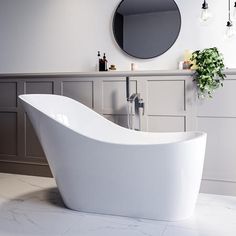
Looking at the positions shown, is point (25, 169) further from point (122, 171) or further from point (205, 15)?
point (205, 15)

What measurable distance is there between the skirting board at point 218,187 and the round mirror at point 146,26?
1.28 metres

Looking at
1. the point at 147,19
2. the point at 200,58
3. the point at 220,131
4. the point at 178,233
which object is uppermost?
the point at 147,19

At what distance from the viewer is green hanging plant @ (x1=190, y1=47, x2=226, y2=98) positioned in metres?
2.62

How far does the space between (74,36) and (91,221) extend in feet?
6.55

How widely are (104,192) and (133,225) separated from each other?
29cm

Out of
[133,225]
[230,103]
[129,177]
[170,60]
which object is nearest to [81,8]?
[170,60]

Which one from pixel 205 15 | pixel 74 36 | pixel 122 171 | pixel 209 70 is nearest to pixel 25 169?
pixel 74 36

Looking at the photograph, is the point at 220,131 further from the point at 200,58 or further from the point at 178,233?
the point at 178,233

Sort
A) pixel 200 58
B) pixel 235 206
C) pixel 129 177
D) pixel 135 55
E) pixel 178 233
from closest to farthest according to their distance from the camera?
1. pixel 178 233
2. pixel 129 177
3. pixel 235 206
4. pixel 200 58
5. pixel 135 55

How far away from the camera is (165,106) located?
289 cm

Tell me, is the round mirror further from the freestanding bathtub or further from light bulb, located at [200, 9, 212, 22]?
the freestanding bathtub

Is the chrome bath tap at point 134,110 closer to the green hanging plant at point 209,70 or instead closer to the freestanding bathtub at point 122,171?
the green hanging plant at point 209,70

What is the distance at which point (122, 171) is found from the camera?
2.07 metres

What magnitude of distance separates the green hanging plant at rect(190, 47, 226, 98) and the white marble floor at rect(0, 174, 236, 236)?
0.93 m
